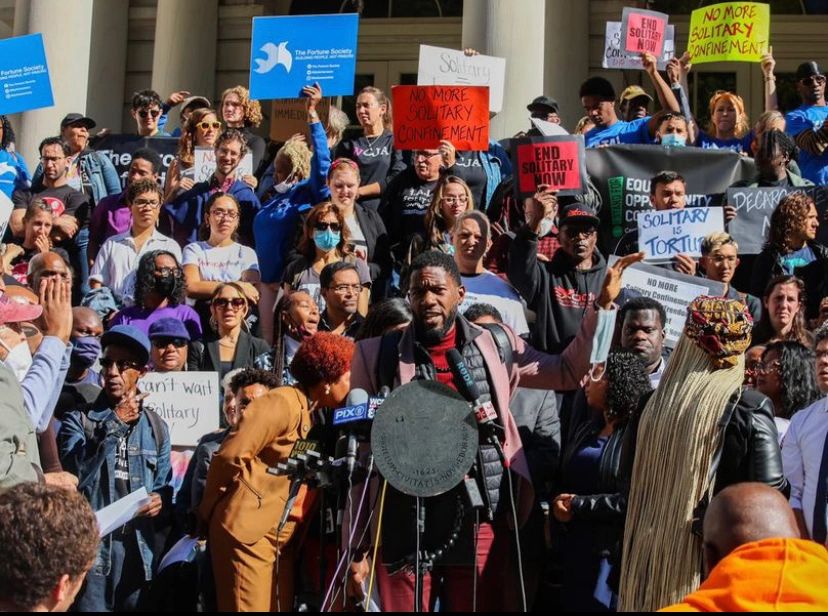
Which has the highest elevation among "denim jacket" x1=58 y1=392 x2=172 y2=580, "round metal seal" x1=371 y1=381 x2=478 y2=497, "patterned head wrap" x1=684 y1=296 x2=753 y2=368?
"patterned head wrap" x1=684 y1=296 x2=753 y2=368

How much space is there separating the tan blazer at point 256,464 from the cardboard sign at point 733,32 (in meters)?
6.67

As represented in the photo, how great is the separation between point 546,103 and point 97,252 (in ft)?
11.8

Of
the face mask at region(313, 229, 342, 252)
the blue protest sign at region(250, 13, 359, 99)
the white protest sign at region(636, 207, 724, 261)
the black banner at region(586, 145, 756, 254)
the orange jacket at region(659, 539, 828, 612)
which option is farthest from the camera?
the blue protest sign at region(250, 13, 359, 99)

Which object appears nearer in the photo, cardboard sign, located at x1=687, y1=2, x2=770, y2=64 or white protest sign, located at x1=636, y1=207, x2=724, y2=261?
white protest sign, located at x1=636, y1=207, x2=724, y2=261

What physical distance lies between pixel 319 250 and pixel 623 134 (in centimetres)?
315

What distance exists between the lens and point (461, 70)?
11.8 metres

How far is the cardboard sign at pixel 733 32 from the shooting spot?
40.2 ft

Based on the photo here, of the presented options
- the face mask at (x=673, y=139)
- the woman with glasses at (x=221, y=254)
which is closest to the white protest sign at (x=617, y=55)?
the face mask at (x=673, y=139)

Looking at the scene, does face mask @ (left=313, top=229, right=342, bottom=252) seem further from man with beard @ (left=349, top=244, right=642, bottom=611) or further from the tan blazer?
man with beard @ (left=349, top=244, right=642, bottom=611)

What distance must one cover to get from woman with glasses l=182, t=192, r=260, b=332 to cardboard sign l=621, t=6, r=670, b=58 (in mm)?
3922

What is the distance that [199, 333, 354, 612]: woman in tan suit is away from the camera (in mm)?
6785

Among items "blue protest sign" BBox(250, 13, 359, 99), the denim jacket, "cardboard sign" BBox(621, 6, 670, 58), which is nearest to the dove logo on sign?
"blue protest sign" BBox(250, 13, 359, 99)

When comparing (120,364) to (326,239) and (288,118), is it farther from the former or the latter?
(288,118)

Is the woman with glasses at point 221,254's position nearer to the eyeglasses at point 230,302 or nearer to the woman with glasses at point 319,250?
the woman with glasses at point 319,250
